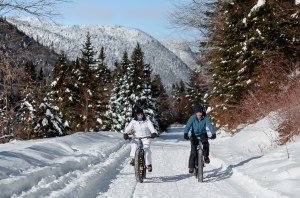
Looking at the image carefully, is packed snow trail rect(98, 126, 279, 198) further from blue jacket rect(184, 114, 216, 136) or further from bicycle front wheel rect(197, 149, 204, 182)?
blue jacket rect(184, 114, 216, 136)

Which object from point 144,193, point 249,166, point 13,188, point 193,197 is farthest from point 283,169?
point 13,188

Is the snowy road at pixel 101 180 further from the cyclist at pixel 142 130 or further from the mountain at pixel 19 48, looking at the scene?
the mountain at pixel 19 48

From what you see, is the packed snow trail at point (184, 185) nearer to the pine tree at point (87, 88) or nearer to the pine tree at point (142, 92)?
the pine tree at point (142, 92)

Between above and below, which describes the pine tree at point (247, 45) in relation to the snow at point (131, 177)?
above

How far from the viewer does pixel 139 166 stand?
10773 millimetres

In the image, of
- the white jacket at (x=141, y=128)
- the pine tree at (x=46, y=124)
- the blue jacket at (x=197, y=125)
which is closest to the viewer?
the blue jacket at (x=197, y=125)

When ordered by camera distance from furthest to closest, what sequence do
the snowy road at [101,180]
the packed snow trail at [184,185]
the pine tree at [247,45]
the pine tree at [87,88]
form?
the pine tree at [87,88]
the pine tree at [247,45]
the packed snow trail at [184,185]
the snowy road at [101,180]

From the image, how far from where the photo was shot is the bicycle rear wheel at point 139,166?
1061 centimetres

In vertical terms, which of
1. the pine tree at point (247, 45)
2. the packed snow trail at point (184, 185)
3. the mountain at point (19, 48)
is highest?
the pine tree at point (247, 45)

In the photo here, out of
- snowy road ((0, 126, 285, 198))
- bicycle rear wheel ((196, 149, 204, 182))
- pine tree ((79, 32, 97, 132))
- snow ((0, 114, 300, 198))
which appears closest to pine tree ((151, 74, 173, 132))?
pine tree ((79, 32, 97, 132))

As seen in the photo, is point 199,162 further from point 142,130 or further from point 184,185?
point 142,130

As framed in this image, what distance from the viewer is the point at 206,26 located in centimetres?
2477

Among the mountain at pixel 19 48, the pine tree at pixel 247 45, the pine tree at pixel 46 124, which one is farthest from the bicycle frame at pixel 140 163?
the pine tree at pixel 46 124

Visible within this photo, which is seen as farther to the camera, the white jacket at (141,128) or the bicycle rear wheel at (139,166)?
the white jacket at (141,128)
